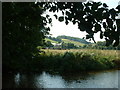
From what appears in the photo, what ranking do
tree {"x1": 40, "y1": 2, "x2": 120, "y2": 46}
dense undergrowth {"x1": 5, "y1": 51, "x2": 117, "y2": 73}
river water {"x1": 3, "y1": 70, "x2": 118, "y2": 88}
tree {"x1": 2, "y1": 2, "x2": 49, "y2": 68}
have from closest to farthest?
tree {"x1": 40, "y1": 2, "x2": 120, "y2": 46} < tree {"x1": 2, "y1": 2, "x2": 49, "y2": 68} < river water {"x1": 3, "y1": 70, "x2": 118, "y2": 88} < dense undergrowth {"x1": 5, "y1": 51, "x2": 117, "y2": 73}

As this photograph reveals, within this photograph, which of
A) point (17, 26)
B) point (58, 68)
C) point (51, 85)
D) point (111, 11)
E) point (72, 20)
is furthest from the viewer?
point (58, 68)

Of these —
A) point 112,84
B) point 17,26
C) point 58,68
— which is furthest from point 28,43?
point 58,68

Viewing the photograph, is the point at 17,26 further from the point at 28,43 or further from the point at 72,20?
the point at 72,20

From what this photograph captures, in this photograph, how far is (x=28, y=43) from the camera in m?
2.84

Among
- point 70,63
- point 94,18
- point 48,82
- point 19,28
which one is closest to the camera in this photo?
point 94,18

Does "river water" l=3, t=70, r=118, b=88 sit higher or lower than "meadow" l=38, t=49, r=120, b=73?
lower

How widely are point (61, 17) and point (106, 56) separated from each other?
16.2ft

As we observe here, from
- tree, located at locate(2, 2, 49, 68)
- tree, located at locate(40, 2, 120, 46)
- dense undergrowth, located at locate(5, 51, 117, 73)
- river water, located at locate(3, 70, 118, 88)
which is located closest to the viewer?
tree, located at locate(40, 2, 120, 46)

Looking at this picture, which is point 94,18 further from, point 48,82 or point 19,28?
point 48,82

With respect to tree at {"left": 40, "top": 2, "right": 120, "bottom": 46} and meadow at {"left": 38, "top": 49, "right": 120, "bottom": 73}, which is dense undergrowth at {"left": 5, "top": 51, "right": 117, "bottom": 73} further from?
tree at {"left": 40, "top": 2, "right": 120, "bottom": 46}

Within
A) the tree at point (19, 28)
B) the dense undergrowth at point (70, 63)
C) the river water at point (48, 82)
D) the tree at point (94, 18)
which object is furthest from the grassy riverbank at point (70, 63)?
the tree at point (94, 18)

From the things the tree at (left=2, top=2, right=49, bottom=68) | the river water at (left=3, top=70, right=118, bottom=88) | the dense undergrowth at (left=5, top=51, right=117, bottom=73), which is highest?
the tree at (left=2, top=2, right=49, bottom=68)

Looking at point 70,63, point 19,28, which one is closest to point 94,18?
point 19,28

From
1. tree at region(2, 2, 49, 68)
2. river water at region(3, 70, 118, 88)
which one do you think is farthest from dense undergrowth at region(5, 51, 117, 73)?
tree at region(2, 2, 49, 68)
